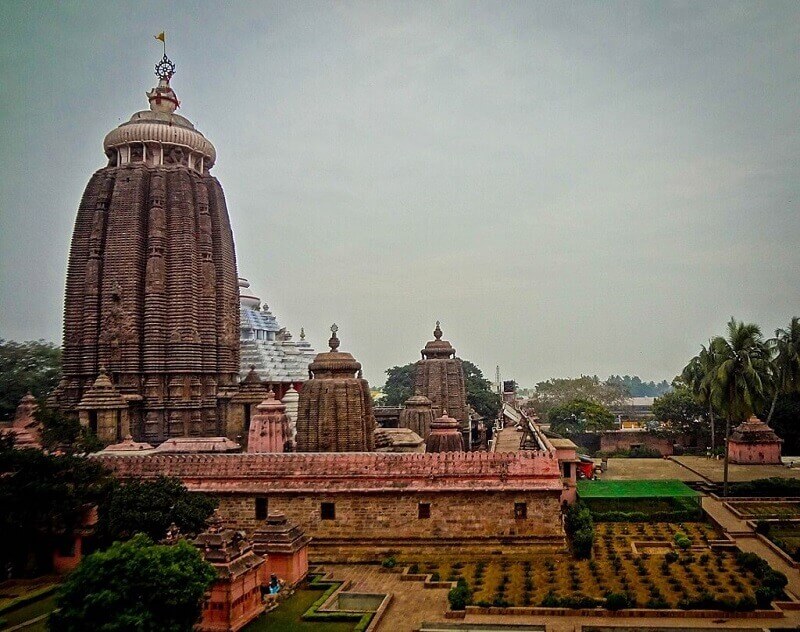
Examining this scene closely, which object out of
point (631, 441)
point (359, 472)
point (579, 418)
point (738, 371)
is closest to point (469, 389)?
point (579, 418)

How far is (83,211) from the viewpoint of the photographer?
2956cm

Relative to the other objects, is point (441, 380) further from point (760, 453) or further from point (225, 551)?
point (225, 551)

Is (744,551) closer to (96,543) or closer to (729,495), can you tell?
(729,495)

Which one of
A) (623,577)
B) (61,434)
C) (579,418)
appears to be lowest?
(623,577)

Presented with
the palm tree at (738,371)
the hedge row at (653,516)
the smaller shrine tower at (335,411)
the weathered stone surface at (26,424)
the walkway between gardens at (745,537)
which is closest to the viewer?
the walkway between gardens at (745,537)

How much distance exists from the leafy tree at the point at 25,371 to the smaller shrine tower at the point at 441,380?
865 inches

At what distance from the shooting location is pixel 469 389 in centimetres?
5809

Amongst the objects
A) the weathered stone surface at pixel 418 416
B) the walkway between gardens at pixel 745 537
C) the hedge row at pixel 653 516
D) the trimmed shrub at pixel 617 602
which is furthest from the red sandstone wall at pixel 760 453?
the trimmed shrub at pixel 617 602

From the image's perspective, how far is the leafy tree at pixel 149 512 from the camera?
17922mm

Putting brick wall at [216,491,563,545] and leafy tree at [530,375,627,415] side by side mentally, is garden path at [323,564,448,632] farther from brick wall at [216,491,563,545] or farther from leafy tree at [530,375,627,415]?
leafy tree at [530,375,627,415]

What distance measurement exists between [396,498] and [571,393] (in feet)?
194

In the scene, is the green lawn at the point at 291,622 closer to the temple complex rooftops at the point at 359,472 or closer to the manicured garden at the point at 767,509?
the temple complex rooftops at the point at 359,472

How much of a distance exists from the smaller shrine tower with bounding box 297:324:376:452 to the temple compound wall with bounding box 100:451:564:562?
11.0ft

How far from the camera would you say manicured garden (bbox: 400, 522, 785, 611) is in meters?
15.7
